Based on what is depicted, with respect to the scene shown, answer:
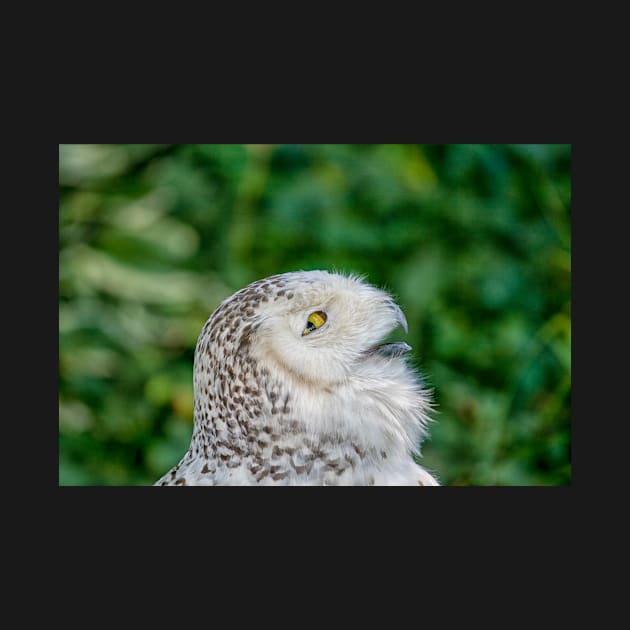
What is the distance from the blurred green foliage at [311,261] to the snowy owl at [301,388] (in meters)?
0.46

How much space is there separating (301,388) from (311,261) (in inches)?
25.1

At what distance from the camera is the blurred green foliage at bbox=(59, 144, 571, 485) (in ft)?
9.81

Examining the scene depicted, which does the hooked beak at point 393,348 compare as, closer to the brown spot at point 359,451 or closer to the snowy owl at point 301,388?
the snowy owl at point 301,388

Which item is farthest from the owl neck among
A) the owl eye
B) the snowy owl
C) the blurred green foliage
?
the blurred green foliage

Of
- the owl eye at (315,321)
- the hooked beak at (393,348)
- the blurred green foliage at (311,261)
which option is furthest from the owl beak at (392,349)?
the blurred green foliage at (311,261)

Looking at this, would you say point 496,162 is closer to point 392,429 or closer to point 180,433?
point 392,429

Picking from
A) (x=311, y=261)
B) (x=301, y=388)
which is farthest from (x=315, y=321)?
(x=311, y=261)

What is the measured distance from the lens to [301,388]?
246cm

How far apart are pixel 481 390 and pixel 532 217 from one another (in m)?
0.60

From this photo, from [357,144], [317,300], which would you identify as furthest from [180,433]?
[357,144]

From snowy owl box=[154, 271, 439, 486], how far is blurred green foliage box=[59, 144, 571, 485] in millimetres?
458

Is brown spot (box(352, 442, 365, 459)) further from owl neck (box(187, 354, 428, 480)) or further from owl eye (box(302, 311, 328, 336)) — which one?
owl eye (box(302, 311, 328, 336))

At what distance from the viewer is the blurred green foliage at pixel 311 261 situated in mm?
2990

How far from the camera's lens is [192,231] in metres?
3.02
